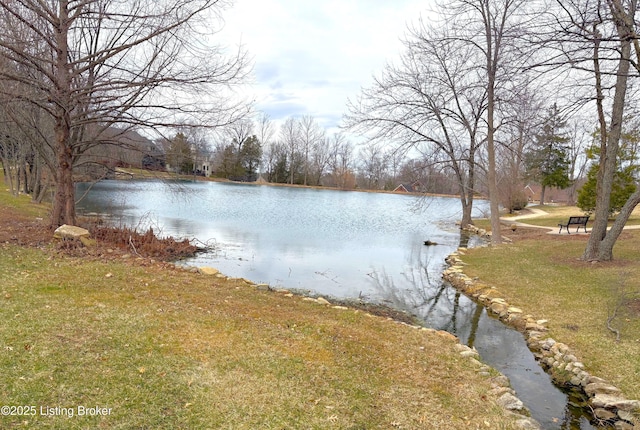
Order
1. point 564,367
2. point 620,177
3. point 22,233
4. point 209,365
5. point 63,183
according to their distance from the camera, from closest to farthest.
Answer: point 209,365, point 564,367, point 22,233, point 63,183, point 620,177

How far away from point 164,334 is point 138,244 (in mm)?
7453

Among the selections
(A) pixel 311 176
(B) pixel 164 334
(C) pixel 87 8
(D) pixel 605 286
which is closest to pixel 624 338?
(D) pixel 605 286

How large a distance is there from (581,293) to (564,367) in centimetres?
309

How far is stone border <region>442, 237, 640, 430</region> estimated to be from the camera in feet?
13.0

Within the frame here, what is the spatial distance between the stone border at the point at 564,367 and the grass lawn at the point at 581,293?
0.14 m

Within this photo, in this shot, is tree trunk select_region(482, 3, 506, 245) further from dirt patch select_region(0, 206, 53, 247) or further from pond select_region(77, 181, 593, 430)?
dirt patch select_region(0, 206, 53, 247)

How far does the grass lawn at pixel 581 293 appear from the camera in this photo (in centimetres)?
498

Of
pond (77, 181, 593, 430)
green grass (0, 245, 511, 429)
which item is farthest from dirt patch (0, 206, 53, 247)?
pond (77, 181, 593, 430)

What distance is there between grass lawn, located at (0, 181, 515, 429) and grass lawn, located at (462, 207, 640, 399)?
1770mm

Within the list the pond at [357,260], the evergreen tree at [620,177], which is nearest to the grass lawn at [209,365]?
the pond at [357,260]

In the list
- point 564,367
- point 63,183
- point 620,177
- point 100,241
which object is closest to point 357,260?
point 100,241

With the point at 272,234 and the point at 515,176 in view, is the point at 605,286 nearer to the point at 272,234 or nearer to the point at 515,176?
the point at 272,234

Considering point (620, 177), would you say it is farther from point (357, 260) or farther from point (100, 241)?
point (100, 241)

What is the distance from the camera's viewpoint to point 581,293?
24.5 ft
